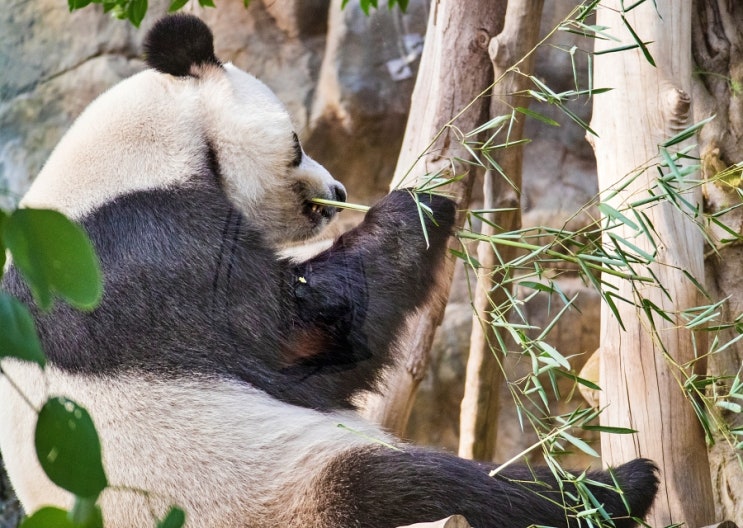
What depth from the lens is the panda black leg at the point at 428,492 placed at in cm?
163

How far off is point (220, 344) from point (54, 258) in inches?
48.0

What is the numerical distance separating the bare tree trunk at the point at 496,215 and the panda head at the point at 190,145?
1.86 ft

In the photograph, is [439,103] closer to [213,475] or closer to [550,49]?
[550,49]

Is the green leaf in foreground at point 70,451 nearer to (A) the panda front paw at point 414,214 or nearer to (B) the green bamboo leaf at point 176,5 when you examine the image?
(A) the panda front paw at point 414,214

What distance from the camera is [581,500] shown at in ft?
5.67

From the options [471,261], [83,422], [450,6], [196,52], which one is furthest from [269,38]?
[83,422]

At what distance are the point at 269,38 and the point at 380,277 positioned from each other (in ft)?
6.20

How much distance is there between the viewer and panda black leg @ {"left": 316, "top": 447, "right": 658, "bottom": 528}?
5.36ft

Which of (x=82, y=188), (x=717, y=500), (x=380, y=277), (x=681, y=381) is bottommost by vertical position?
(x=717, y=500)

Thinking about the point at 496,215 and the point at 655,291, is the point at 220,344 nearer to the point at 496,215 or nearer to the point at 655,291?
the point at 655,291

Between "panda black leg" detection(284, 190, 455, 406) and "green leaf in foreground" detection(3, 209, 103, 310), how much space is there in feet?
4.05

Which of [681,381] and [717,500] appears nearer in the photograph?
[681,381]

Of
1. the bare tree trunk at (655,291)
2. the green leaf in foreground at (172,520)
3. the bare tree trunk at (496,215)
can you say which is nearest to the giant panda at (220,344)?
the bare tree trunk at (655,291)

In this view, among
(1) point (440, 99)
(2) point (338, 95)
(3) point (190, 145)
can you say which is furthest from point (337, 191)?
(2) point (338, 95)
